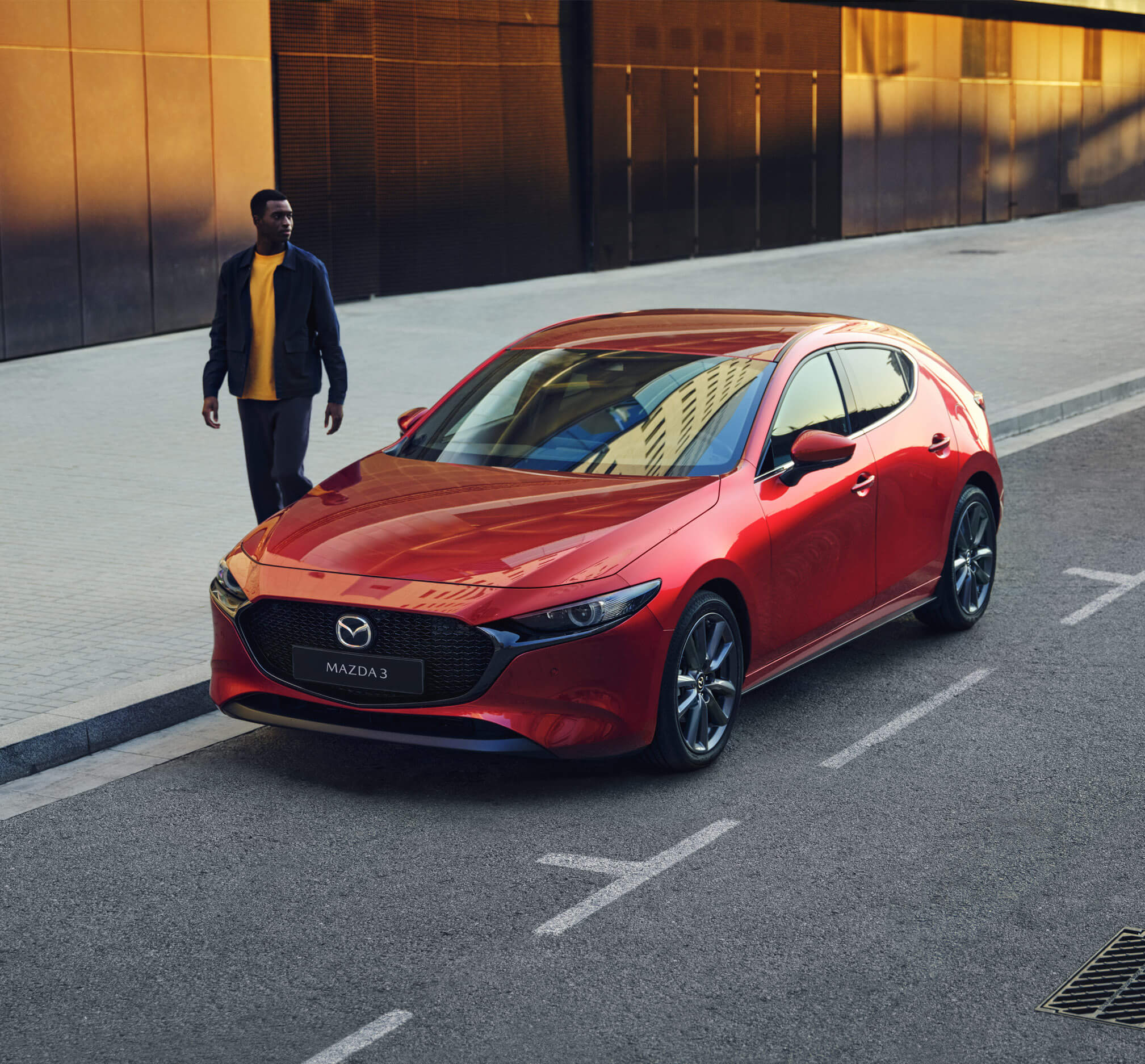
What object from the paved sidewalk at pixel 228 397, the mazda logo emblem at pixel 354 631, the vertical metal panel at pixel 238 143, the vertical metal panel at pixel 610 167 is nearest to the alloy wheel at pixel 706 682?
the mazda logo emblem at pixel 354 631

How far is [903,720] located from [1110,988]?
244 centimetres

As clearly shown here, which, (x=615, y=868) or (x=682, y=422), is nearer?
(x=615, y=868)

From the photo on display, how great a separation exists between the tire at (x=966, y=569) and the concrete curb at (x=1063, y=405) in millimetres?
5640

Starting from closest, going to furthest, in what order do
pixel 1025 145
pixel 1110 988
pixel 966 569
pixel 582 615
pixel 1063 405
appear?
pixel 1110 988
pixel 582 615
pixel 966 569
pixel 1063 405
pixel 1025 145

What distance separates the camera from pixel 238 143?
1997 cm

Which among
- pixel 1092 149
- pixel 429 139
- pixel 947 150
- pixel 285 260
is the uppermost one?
pixel 1092 149

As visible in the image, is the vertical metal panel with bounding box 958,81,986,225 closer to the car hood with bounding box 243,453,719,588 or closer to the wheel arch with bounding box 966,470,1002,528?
the wheel arch with bounding box 966,470,1002,528

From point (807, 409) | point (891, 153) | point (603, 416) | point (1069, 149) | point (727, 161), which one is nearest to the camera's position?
point (603, 416)

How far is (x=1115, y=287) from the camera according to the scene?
78.8 ft

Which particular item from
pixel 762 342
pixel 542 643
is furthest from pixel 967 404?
pixel 542 643

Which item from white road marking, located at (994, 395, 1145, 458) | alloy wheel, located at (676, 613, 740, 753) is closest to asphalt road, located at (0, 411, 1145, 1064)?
alloy wheel, located at (676, 613, 740, 753)

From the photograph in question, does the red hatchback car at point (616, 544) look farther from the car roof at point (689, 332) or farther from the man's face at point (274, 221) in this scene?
the man's face at point (274, 221)

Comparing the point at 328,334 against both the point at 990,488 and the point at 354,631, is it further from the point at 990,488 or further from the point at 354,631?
the point at 990,488

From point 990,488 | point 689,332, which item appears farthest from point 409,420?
point 990,488
